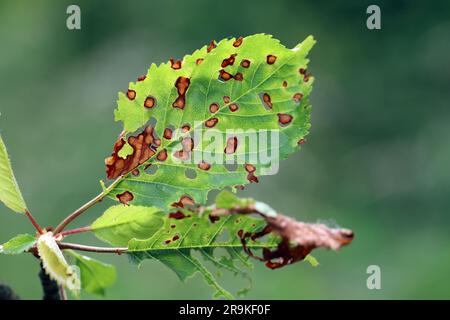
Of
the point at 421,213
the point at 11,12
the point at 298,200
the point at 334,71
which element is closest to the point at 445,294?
the point at 421,213

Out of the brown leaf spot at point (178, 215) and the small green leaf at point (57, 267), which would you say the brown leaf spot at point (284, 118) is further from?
the small green leaf at point (57, 267)

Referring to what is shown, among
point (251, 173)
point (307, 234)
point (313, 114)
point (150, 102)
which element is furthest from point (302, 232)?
point (313, 114)

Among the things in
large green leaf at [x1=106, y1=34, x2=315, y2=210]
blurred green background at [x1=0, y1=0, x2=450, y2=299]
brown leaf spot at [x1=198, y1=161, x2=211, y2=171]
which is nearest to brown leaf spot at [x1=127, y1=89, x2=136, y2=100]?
large green leaf at [x1=106, y1=34, x2=315, y2=210]

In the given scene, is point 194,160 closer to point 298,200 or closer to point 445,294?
point 445,294

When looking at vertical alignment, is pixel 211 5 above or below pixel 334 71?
above

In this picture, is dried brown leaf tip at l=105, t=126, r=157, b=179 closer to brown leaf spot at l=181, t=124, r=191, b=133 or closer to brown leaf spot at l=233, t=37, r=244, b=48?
brown leaf spot at l=181, t=124, r=191, b=133

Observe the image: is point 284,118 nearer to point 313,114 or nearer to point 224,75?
point 224,75
